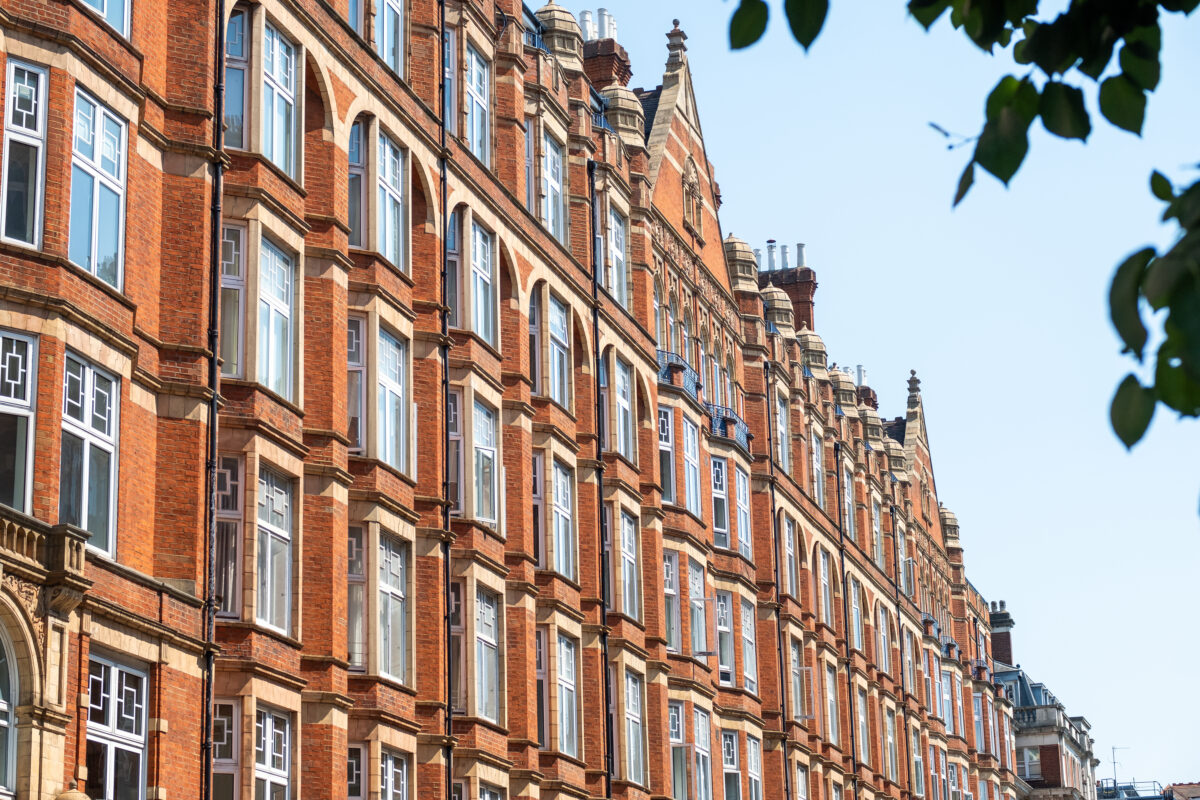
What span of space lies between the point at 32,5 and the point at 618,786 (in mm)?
22106

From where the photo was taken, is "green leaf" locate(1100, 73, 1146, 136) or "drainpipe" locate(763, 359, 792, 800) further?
"drainpipe" locate(763, 359, 792, 800)

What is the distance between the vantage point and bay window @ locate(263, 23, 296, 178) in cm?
2583

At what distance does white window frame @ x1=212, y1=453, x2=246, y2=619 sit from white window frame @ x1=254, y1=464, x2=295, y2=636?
313 mm

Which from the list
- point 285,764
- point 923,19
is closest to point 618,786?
point 285,764

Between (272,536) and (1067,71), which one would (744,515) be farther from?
(1067,71)

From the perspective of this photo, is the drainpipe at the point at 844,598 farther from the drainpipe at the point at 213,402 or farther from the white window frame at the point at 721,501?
the drainpipe at the point at 213,402

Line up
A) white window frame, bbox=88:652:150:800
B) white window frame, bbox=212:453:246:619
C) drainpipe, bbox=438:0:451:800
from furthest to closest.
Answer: drainpipe, bbox=438:0:451:800, white window frame, bbox=212:453:246:619, white window frame, bbox=88:652:150:800

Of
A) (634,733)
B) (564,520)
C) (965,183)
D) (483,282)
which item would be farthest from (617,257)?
(965,183)

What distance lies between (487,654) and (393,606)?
4.00 meters

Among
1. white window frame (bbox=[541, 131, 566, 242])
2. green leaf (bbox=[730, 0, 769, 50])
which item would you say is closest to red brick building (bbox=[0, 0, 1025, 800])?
white window frame (bbox=[541, 131, 566, 242])

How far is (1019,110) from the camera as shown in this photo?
5090 millimetres

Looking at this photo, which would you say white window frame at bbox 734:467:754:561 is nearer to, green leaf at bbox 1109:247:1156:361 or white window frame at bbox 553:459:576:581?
white window frame at bbox 553:459:576:581

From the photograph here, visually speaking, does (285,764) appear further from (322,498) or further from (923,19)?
(923,19)

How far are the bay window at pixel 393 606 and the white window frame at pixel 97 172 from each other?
26.3 feet
